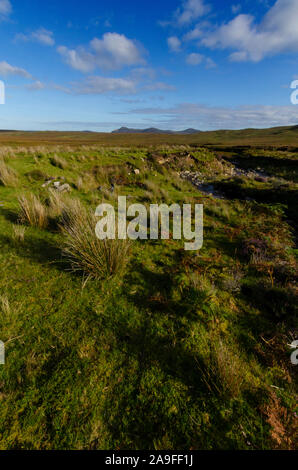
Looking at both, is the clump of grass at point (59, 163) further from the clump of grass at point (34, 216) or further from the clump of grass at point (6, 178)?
the clump of grass at point (34, 216)

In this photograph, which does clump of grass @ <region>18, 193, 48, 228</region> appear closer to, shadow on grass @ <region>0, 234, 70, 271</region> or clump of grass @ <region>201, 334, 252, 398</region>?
shadow on grass @ <region>0, 234, 70, 271</region>

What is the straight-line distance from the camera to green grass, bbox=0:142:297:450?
1.77m

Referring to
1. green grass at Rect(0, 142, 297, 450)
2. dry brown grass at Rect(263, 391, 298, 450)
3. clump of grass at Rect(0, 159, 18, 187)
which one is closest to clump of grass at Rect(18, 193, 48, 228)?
green grass at Rect(0, 142, 297, 450)

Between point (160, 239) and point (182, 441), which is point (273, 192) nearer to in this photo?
point (160, 239)

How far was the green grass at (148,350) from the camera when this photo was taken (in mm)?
1771

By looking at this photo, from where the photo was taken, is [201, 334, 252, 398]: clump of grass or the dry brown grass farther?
[201, 334, 252, 398]: clump of grass

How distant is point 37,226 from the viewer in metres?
5.35

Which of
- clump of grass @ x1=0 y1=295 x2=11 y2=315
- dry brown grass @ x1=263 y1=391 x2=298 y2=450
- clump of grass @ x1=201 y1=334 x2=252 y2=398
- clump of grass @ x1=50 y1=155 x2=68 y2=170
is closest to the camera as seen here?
dry brown grass @ x1=263 y1=391 x2=298 y2=450

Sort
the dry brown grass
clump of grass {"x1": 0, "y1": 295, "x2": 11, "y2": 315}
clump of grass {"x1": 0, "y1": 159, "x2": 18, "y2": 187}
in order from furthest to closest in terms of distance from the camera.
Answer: clump of grass {"x1": 0, "y1": 159, "x2": 18, "y2": 187} → clump of grass {"x1": 0, "y1": 295, "x2": 11, "y2": 315} → the dry brown grass

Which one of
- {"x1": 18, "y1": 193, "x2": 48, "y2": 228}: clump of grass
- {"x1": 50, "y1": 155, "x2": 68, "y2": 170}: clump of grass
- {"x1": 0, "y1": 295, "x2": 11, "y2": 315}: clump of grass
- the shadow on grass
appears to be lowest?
{"x1": 0, "y1": 295, "x2": 11, "y2": 315}: clump of grass

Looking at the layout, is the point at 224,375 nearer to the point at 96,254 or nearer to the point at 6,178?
the point at 96,254

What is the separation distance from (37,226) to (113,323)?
13.0 feet

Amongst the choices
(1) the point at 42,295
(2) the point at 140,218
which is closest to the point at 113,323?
(1) the point at 42,295

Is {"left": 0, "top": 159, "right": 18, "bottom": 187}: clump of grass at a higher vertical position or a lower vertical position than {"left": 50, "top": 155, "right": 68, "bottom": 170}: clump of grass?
lower
